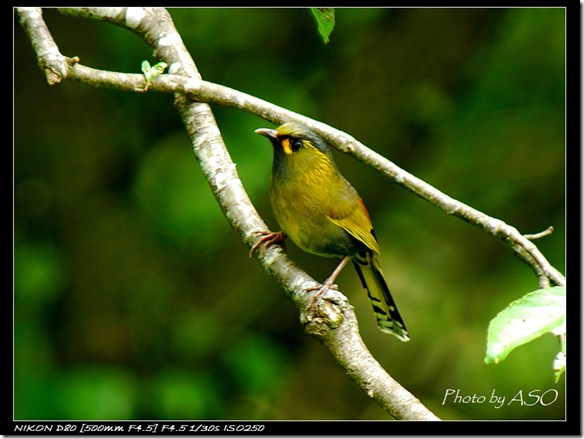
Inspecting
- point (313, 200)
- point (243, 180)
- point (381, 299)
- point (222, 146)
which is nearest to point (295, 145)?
point (313, 200)

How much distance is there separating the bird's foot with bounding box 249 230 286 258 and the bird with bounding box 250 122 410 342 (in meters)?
0.11

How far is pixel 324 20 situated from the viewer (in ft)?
10.8

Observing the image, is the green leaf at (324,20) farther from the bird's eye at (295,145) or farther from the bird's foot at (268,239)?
the bird's foot at (268,239)

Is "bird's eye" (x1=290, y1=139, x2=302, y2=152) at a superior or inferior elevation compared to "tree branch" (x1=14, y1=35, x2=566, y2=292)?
superior

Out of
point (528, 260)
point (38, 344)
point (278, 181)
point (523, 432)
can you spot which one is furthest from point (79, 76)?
point (38, 344)

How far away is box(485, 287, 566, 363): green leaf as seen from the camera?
7.76 feet

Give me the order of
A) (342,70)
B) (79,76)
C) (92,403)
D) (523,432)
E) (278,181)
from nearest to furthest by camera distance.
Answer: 1. (79,76)
2. (523,432)
3. (278,181)
4. (92,403)
5. (342,70)

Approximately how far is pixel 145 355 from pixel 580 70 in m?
4.14

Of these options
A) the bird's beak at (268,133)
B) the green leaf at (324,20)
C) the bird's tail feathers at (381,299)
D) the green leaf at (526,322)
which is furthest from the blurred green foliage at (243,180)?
the green leaf at (526,322)

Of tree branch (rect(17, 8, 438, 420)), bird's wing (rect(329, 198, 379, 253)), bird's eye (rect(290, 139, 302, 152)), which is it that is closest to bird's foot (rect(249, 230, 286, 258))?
tree branch (rect(17, 8, 438, 420))

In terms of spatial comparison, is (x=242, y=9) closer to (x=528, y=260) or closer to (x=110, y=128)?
(x=110, y=128)

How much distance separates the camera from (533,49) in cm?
649

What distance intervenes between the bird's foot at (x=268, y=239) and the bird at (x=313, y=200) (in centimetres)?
11

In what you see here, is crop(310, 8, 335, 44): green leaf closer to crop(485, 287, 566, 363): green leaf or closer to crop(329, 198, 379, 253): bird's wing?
crop(329, 198, 379, 253): bird's wing
